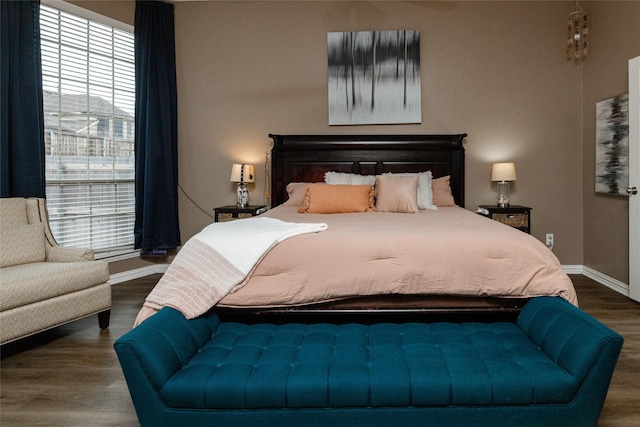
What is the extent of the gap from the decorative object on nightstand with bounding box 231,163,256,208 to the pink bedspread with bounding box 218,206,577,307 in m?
2.50

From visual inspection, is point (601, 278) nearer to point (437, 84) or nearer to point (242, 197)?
point (437, 84)

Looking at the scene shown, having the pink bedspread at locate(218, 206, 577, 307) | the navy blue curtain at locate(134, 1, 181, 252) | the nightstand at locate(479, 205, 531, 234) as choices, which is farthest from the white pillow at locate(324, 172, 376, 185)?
the pink bedspread at locate(218, 206, 577, 307)

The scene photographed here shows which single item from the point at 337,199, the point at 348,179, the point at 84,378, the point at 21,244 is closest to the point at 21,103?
the point at 21,244

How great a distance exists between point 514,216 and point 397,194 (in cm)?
143

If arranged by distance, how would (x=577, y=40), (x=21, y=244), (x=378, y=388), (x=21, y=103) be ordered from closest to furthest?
(x=378, y=388)
(x=21, y=244)
(x=21, y=103)
(x=577, y=40)

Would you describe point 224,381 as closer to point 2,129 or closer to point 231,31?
point 2,129

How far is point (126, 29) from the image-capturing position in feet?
16.7

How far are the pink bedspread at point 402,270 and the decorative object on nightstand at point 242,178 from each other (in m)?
2.50

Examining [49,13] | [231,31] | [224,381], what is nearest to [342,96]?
[231,31]

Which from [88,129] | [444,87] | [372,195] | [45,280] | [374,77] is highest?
[374,77]

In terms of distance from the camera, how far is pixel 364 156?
5199 millimetres

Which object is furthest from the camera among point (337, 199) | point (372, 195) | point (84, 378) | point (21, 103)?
point (372, 195)

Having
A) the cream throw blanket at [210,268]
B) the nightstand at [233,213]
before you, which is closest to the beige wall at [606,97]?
the cream throw blanket at [210,268]

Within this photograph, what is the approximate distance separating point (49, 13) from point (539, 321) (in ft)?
15.1
